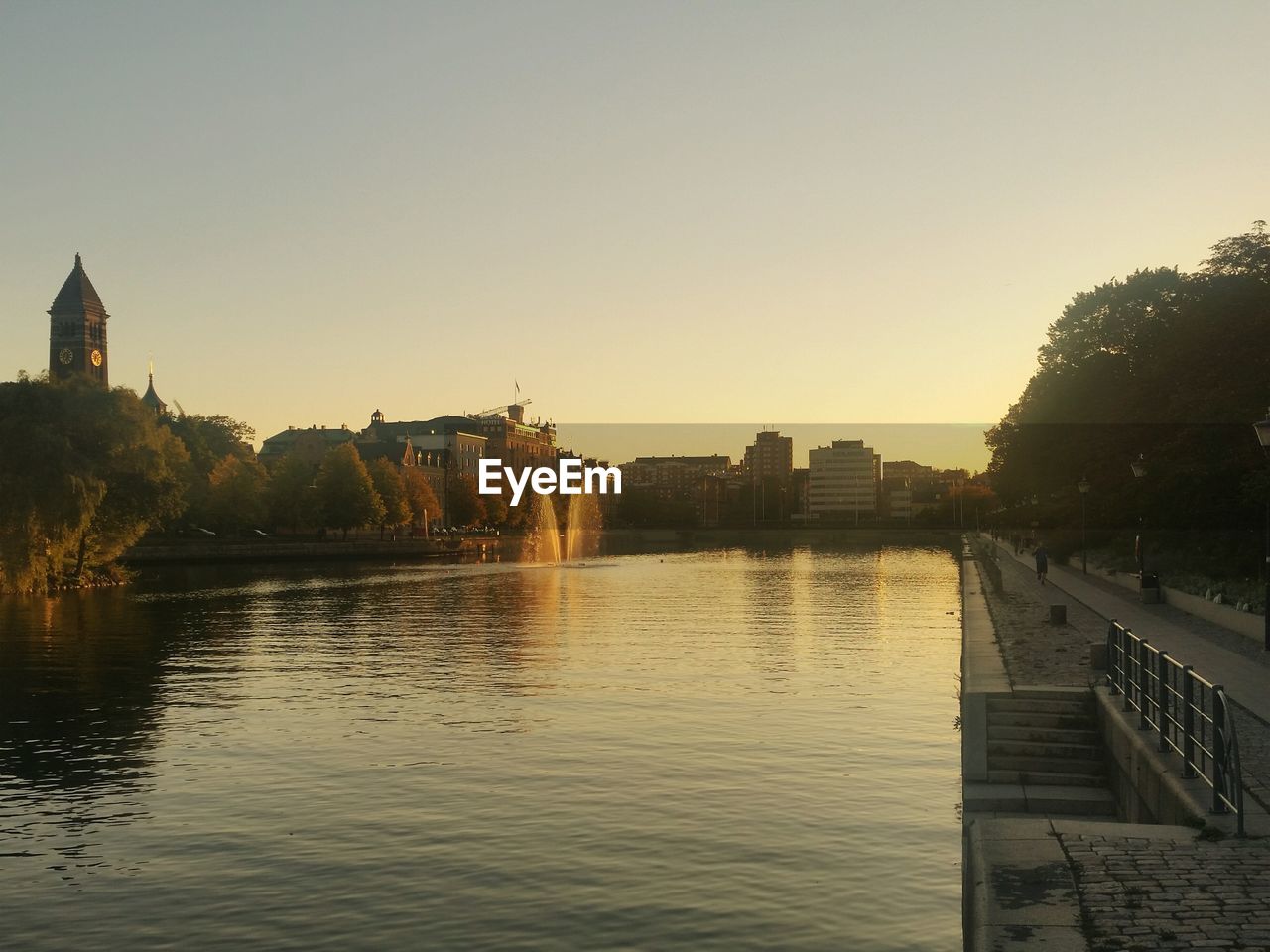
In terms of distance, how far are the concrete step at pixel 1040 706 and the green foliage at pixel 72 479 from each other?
53390 mm

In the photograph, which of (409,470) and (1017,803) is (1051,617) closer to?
(1017,803)

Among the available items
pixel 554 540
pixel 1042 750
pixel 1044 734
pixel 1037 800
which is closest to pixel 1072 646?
pixel 1044 734

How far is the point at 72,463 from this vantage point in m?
63.9

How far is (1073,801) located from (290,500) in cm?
10739

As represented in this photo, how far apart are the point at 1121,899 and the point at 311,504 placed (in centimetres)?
11328

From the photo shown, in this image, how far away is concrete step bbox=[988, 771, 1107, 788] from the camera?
18.9 meters

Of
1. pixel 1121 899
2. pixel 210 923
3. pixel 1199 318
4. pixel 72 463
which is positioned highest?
pixel 1199 318

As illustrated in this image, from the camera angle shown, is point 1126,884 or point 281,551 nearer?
point 1126,884

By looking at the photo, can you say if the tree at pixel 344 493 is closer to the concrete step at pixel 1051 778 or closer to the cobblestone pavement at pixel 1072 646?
the cobblestone pavement at pixel 1072 646

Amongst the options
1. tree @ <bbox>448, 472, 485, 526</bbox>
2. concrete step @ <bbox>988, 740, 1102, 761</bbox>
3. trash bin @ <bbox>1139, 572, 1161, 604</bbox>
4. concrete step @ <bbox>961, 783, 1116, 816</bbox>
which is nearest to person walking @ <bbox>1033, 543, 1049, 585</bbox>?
trash bin @ <bbox>1139, 572, 1161, 604</bbox>

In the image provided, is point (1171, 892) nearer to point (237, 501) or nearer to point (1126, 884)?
point (1126, 884)

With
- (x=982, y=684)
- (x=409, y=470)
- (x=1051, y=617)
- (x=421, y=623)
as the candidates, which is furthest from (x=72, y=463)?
(x=409, y=470)

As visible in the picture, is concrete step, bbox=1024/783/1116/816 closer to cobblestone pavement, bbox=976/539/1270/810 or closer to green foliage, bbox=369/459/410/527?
cobblestone pavement, bbox=976/539/1270/810

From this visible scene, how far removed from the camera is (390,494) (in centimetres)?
13075
